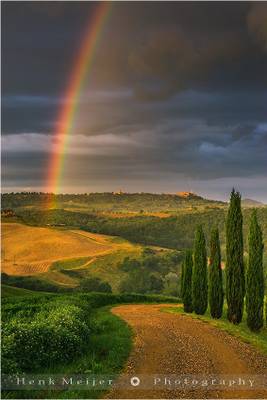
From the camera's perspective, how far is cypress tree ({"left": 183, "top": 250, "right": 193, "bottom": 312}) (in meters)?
44.1

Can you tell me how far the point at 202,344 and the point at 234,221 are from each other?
14238 mm

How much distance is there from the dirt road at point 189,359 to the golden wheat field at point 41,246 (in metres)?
81.5

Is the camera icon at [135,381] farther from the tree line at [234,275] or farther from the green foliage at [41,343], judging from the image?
the tree line at [234,275]

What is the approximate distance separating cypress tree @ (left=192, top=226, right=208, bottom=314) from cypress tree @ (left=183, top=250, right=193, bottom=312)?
276 cm

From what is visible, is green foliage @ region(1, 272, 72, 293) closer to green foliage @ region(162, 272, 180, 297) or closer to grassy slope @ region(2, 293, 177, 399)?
green foliage @ region(162, 272, 180, 297)

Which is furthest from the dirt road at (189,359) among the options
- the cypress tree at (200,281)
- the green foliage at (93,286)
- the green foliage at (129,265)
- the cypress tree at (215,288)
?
the green foliage at (129,265)

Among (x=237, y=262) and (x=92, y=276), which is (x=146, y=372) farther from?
(x=92, y=276)

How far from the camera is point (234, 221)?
3594 centimetres

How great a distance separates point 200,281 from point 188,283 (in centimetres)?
434

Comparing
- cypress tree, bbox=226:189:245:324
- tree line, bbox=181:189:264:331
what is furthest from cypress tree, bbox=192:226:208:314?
cypress tree, bbox=226:189:245:324

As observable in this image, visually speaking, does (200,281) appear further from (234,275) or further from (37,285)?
(37,285)

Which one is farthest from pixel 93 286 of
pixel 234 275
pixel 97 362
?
pixel 97 362

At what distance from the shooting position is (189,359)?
19.6 metres

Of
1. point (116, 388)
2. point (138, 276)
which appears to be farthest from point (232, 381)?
point (138, 276)
